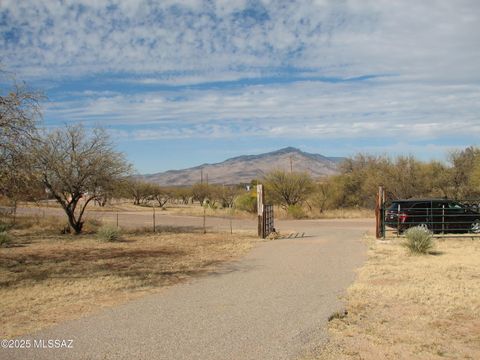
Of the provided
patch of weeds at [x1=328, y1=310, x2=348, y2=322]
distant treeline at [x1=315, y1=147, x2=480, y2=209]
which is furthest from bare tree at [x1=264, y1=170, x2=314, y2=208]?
patch of weeds at [x1=328, y1=310, x2=348, y2=322]

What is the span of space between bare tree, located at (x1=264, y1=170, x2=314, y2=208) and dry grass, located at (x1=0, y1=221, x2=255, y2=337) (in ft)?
69.4

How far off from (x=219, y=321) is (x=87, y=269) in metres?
6.88

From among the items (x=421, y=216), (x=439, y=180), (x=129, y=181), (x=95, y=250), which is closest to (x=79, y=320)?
(x=95, y=250)

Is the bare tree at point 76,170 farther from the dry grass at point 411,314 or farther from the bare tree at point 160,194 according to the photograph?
the bare tree at point 160,194

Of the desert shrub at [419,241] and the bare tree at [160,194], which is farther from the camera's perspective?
the bare tree at [160,194]

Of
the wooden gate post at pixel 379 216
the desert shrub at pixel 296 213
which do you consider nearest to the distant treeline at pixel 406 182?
the desert shrub at pixel 296 213

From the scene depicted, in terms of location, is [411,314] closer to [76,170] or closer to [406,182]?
[76,170]

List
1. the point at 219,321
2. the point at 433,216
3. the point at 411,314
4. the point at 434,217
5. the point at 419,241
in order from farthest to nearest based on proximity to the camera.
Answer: the point at 434,217 → the point at 433,216 → the point at 419,241 → the point at 411,314 → the point at 219,321

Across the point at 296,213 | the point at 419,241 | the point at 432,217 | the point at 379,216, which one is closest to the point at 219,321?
the point at 419,241

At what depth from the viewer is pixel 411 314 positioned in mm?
8586

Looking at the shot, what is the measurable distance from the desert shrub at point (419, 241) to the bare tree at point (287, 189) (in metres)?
27.8

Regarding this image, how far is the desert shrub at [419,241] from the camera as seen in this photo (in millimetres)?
16391

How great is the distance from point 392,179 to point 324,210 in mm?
6575

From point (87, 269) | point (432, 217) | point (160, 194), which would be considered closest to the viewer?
point (87, 269)
